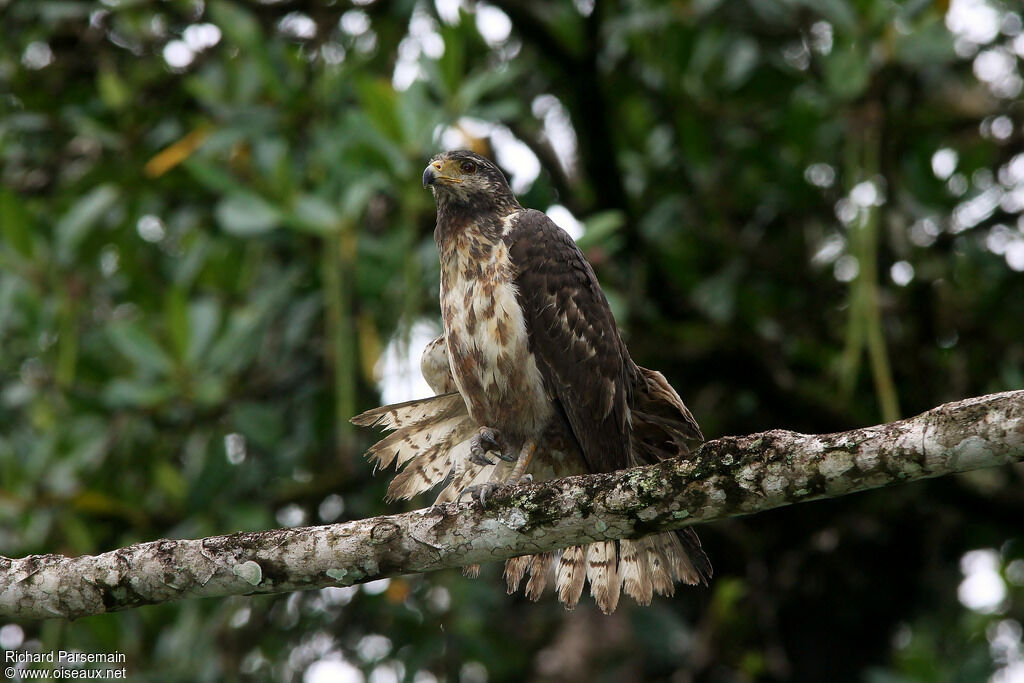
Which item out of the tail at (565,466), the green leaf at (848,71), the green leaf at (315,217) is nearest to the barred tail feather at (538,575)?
the tail at (565,466)

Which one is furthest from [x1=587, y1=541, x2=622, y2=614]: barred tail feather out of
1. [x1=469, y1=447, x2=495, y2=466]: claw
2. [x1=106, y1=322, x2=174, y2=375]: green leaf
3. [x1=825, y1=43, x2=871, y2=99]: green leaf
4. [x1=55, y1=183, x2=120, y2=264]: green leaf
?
[x1=55, y1=183, x2=120, y2=264]: green leaf

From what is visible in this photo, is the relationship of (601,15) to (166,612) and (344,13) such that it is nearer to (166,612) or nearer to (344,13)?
(344,13)

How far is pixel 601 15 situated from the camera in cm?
546

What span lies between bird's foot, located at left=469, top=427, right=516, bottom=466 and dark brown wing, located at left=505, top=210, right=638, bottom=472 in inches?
11.5

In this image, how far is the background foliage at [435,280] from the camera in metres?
4.86

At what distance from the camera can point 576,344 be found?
3.86 meters

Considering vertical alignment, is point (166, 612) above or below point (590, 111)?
below

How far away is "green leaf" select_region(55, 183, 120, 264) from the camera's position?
191 inches

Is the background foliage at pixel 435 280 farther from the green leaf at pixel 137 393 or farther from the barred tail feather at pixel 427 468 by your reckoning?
the barred tail feather at pixel 427 468

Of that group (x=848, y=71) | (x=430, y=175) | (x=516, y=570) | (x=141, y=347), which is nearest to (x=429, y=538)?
(x=516, y=570)

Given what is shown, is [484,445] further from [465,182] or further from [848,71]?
[848,71]

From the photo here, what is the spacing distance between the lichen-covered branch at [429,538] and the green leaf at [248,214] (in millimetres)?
1916

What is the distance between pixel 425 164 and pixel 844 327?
2.87 metres

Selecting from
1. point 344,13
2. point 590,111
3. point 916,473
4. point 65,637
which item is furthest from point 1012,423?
point 344,13
